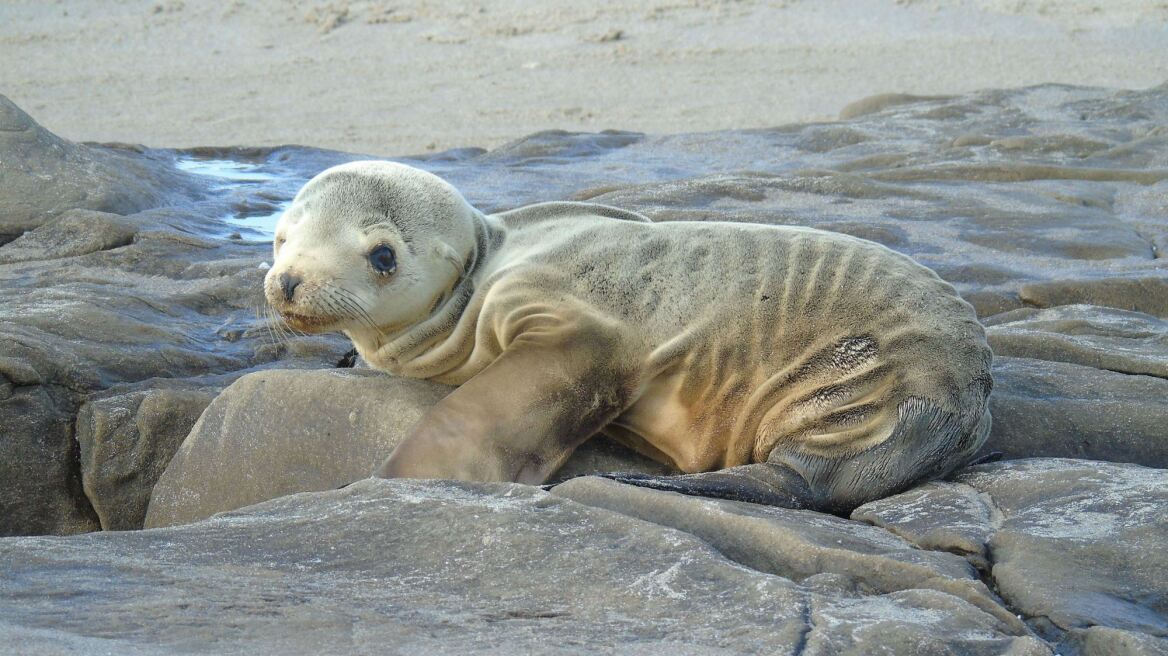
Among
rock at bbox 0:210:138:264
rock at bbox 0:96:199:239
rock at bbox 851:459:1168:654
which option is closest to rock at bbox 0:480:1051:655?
rock at bbox 851:459:1168:654

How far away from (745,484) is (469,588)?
3.71 feet

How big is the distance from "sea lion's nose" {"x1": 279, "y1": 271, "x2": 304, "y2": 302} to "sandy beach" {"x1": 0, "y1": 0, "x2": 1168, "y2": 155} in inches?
335

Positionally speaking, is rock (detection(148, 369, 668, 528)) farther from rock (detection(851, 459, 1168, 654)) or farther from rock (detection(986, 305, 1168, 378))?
rock (detection(986, 305, 1168, 378))

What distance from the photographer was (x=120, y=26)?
1808 centimetres

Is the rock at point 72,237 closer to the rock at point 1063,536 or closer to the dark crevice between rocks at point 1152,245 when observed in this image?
the rock at point 1063,536

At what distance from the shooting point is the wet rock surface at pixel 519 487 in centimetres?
253

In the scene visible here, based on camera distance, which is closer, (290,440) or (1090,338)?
(290,440)

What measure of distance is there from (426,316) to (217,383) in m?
1.29

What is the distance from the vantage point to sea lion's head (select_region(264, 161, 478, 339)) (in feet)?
13.8

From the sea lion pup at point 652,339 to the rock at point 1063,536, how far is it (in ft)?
0.88

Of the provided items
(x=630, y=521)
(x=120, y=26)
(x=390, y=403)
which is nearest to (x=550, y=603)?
(x=630, y=521)

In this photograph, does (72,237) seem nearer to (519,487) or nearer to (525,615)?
(519,487)

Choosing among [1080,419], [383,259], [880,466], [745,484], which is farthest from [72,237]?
[1080,419]

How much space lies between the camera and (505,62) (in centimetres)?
1638
